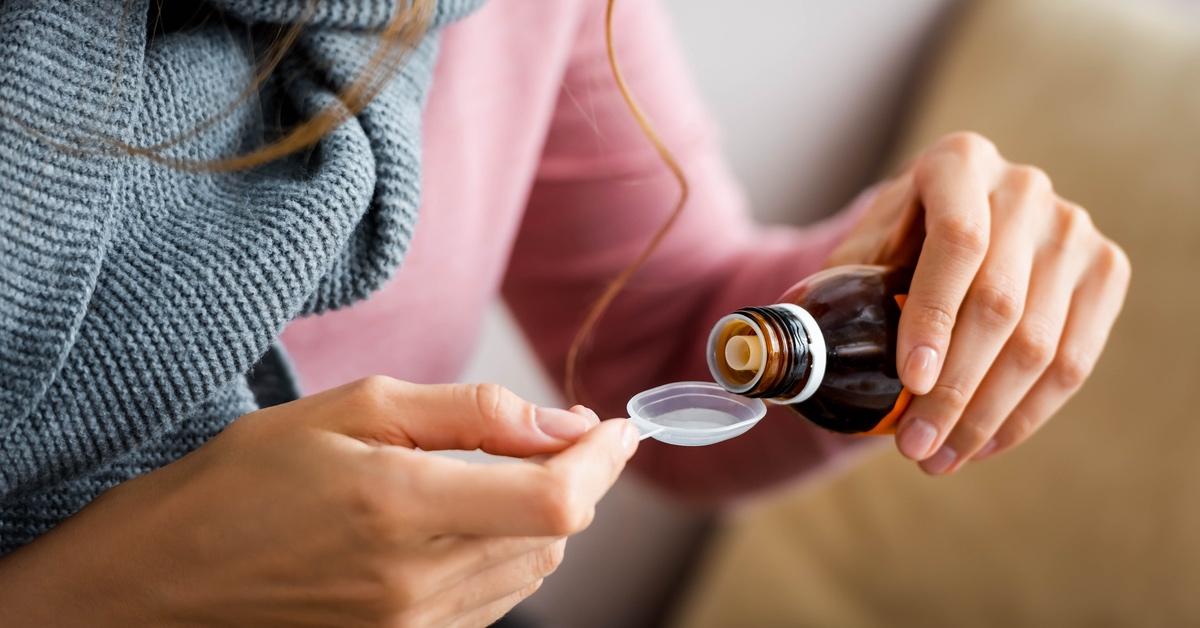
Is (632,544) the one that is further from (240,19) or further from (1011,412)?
(240,19)

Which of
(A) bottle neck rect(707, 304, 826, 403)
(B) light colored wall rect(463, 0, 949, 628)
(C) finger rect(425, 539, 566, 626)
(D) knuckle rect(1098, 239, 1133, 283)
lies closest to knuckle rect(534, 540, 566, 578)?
(C) finger rect(425, 539, 566, 626)

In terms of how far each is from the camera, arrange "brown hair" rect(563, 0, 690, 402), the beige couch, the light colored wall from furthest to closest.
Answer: the light colored wall < the beige couch < "brown hair" rect(563, 0, 690, 402)

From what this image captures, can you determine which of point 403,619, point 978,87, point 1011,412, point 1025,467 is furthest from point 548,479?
point 978,87

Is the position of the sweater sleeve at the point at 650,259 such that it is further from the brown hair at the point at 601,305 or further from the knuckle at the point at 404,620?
the knuckle at the point at 404,620

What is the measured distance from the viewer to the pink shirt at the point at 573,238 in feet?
2.10

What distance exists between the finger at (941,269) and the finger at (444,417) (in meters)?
0.18

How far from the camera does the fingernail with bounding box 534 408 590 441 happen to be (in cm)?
37

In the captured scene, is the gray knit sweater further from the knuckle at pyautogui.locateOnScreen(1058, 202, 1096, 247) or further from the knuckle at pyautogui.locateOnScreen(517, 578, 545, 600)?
the knuckle at pyautogui.locateOnScreen(1058, 202, 1096, 247)

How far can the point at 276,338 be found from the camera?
1.42 ft

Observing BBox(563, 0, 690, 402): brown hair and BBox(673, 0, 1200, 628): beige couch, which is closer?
BBox(563, 0, 690, 402): brown hair

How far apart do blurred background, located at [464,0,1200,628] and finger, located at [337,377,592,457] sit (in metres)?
0.72

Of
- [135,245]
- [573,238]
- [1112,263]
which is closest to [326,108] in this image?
[135,245]

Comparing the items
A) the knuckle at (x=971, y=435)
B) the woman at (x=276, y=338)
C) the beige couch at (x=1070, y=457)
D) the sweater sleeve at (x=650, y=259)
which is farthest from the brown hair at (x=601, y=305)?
the beige couch at (x=1070, y=457)

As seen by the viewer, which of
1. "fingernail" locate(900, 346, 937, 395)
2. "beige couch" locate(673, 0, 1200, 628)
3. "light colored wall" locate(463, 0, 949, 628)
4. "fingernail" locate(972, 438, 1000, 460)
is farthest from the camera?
"light colored wall" locate(463, 0, 949, 628)
